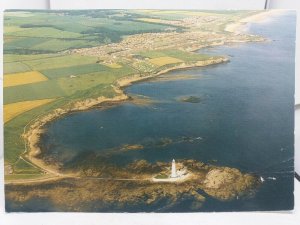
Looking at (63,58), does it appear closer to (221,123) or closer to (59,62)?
(59,62)

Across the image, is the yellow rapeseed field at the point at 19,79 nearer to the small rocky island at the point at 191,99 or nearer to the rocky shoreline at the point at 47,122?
the rocky shoreline at the point at 47,122

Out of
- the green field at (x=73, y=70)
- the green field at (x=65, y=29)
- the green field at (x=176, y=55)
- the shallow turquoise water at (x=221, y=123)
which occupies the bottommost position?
the shallow turquoise water at (x=221, y=123)

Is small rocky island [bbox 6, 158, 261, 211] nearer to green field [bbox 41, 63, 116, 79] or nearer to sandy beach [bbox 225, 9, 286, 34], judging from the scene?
green field [bbox 41, 63, 116, 79]

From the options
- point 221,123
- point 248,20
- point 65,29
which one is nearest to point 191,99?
point 221,123

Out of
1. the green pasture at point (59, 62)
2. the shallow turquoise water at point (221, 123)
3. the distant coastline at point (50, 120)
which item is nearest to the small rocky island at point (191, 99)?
the shallow turquoise water at point (221, 123)
